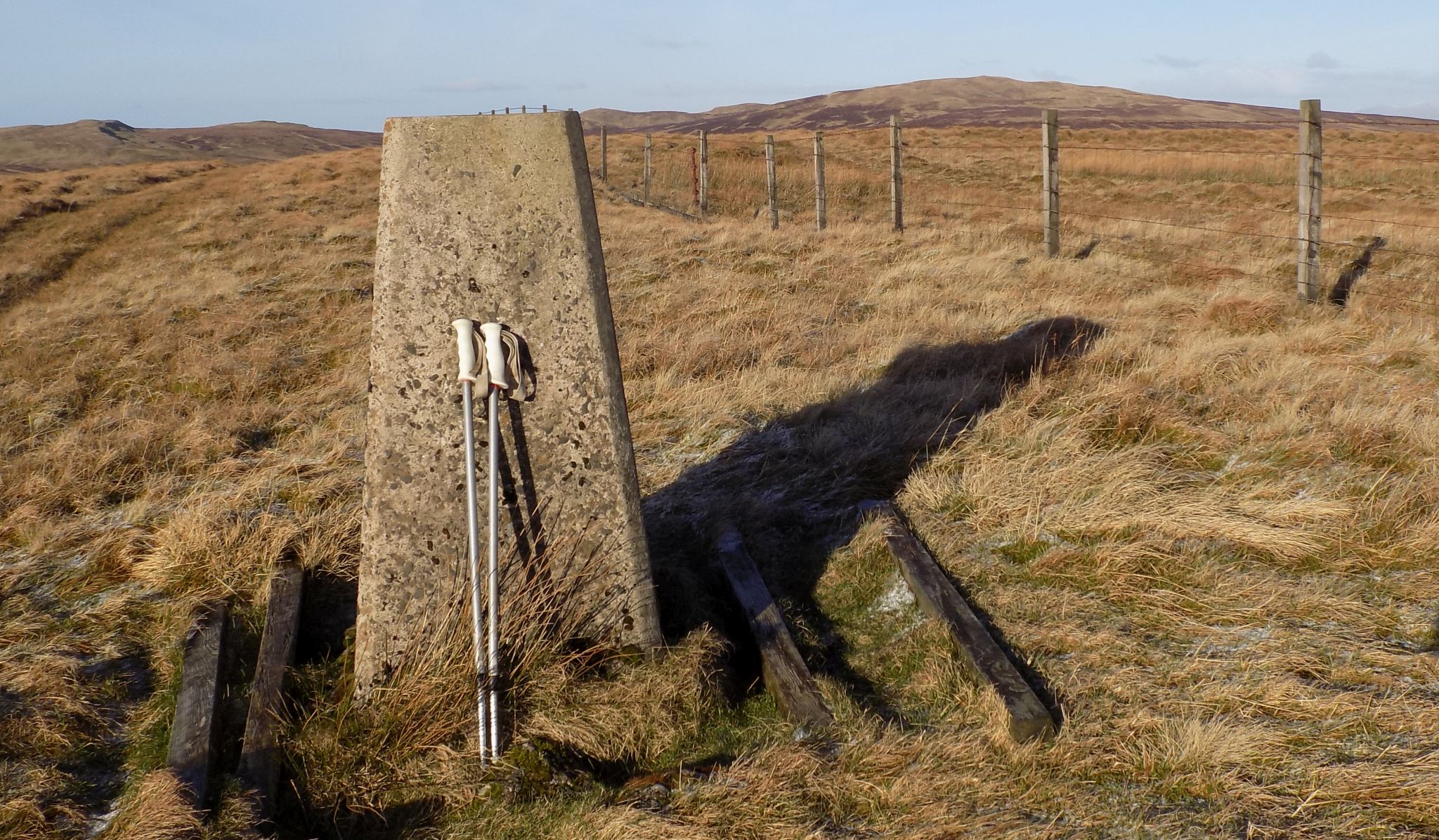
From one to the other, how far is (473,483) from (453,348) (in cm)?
43

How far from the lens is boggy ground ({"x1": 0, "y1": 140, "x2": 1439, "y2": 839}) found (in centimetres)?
258

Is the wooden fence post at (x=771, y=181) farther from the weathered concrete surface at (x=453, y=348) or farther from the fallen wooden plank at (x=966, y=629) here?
the weathered concrete surface at (x=453, y=348)

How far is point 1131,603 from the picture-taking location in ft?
11.6

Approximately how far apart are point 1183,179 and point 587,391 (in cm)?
2640

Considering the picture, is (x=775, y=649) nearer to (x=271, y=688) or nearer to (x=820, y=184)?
(x=271, y=688)

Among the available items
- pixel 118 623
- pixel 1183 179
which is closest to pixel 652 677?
pixel 118 623

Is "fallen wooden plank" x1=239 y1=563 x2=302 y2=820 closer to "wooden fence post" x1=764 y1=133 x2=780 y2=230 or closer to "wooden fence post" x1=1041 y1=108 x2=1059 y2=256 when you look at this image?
"wooden fence post" x1=1041 y1=108 x2=1059 y2=256

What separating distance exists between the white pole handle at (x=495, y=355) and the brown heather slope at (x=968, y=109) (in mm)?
98732

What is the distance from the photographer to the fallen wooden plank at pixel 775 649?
9.78 feet

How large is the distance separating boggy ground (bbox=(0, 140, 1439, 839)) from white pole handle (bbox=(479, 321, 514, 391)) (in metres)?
0.76

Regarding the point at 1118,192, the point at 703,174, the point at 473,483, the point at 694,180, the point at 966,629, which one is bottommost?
the point at 966,629

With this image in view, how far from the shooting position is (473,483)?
9.64 feet

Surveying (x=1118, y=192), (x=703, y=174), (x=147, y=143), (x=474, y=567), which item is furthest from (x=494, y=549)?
(x=147, y=143)

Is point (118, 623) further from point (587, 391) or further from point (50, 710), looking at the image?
point (587, 391)
